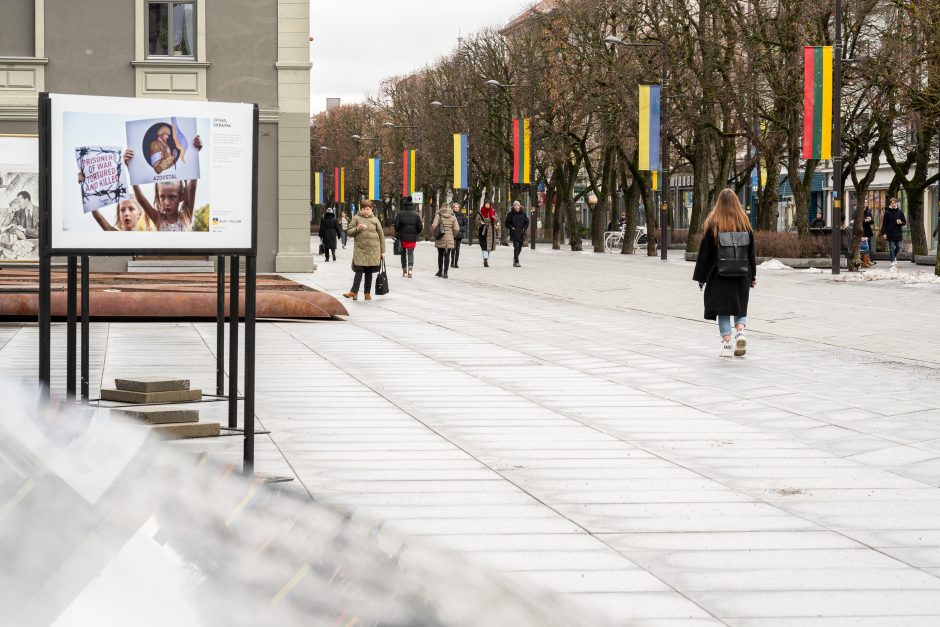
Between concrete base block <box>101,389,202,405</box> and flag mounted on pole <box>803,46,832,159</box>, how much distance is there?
23.6m

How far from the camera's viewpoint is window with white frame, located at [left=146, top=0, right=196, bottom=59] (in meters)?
29.6

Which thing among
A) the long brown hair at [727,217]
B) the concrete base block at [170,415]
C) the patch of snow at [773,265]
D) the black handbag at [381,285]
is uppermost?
the long brown hair at [727,217]

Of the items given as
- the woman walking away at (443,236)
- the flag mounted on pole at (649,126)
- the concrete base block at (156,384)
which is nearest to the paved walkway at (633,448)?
the concrete base block at (156,384)

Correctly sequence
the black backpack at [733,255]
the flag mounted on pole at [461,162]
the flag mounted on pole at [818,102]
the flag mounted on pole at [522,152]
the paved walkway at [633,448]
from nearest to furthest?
the paved walkway at [633,448], the black backpack at [733,255], the flag mounted on pole at [818,102], the flag mounted on pole at [522,152], the flag mounted on pole at [461,162]

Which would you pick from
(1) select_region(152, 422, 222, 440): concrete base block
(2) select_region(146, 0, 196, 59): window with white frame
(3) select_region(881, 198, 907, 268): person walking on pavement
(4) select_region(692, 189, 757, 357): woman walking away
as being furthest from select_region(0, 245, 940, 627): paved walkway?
(3) select_region(881, 198, 907, 268): person walking on pavement

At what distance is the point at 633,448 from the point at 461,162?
4795 centimetres

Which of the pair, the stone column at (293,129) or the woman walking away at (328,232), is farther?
the woman walking away at (328,232)

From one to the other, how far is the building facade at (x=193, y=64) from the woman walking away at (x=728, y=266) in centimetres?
1766

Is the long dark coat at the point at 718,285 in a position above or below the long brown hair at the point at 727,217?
below

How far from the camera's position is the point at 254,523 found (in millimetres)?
1435

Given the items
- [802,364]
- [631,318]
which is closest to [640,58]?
[631,318]

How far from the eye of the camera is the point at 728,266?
1344 centimetres

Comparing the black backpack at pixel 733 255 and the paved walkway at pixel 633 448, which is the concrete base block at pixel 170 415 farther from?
the black backpack at pixel 733 255

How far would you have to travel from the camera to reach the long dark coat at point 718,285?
13.4 meters
